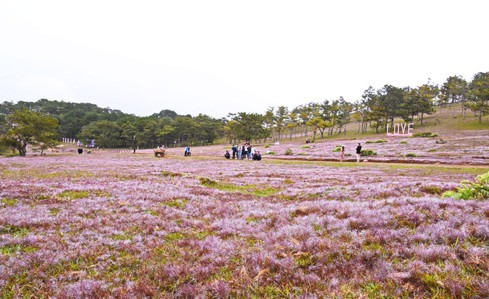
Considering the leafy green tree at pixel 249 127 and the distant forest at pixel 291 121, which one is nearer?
the distant forest at pixel 291 121

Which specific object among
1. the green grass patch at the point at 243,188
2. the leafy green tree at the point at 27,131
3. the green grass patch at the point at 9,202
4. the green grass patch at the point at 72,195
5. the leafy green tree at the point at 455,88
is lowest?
the green grass patch at the point at 243,188

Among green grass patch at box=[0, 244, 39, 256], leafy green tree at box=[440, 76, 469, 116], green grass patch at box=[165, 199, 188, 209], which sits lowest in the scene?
green grass patch at box=[165, 199, 188, 209]

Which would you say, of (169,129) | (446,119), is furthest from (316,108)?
(169,129)

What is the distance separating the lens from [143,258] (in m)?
7.02

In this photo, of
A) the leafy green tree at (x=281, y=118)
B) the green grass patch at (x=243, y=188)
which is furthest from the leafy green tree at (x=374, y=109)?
the green grass patch at (x=243, y=188)

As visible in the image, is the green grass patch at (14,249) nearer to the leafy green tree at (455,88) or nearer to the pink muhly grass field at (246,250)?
the pink muhly grass field at (246,250)

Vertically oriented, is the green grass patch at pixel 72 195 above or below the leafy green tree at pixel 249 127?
below

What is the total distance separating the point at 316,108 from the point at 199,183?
518ft

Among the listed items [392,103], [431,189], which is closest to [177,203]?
[431,189]

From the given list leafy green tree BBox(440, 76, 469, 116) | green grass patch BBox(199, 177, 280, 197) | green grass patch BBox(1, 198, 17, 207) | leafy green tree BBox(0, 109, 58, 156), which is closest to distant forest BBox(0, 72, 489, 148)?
leafy green tree BBox(440, 76, 469, 116)

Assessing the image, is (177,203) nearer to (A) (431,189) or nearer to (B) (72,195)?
(B) (72,195)

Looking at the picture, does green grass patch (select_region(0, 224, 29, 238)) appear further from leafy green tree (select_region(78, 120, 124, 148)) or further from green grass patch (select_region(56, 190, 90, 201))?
leafy green tree (select_region(78, 120, 124, 148))

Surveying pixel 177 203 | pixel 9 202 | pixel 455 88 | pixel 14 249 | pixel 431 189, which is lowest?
pixel 177 203

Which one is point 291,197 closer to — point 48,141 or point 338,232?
point 338,232
